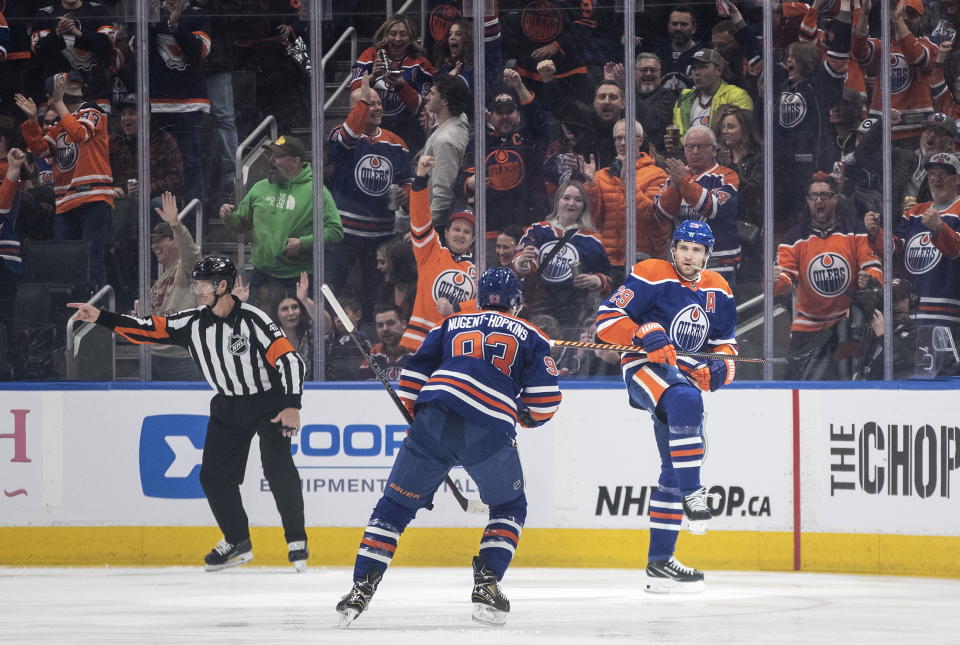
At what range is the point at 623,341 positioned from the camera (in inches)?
207

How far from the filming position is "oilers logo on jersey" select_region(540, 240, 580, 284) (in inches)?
255

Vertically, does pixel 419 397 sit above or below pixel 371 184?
below

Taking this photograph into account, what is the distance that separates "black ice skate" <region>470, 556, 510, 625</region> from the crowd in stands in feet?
7.13

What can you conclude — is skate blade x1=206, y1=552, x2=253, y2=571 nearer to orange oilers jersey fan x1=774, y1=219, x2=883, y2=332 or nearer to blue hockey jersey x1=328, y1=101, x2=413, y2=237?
blue hockey jersey x1=328, y1=101, x2=413, y2=237

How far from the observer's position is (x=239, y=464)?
586 centimetres

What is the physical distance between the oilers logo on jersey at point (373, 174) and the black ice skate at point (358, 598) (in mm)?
2723

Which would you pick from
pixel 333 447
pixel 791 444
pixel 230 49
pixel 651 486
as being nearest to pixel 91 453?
pixel 333 447

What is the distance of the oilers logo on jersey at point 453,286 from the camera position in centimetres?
647

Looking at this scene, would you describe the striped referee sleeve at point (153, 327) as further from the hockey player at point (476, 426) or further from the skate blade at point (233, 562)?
the hockey player at point (476, 426)

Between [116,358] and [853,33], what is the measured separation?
3.71 metres

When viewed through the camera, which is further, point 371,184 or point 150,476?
point 371,184

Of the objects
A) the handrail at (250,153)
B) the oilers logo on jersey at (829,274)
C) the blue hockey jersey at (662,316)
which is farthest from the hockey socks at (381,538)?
the oilers logo on jersey at (829,274)

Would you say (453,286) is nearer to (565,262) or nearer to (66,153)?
(565,262)

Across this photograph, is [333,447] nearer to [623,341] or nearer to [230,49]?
[623,341]
